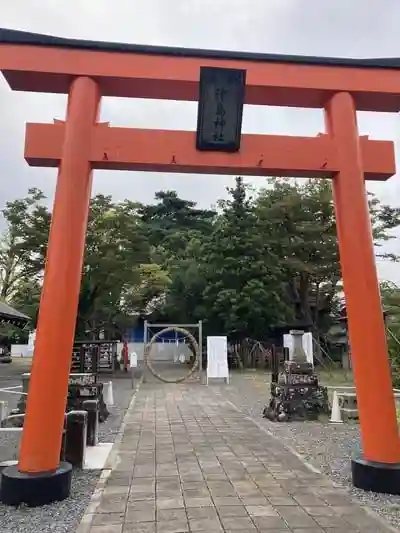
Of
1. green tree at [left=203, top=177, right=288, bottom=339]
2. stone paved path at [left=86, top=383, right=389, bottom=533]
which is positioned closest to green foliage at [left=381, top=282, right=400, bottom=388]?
stone paved path at [left=86, top=383, right=389, bottom=533]

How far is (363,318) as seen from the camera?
5113 mm

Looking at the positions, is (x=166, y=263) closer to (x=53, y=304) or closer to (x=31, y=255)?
(x=31, y=255)

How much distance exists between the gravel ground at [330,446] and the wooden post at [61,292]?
10.1 feet

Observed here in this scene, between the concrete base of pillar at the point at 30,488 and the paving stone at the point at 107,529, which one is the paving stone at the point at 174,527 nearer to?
the paving stone at the point at 107,529

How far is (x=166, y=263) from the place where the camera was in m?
32.0

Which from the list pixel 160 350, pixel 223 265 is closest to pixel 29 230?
pixel 223 265

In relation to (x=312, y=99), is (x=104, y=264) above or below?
above

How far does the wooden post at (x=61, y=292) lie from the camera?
4586mm

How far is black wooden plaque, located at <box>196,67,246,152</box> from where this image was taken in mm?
5401

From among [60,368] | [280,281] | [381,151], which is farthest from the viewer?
[280,281]

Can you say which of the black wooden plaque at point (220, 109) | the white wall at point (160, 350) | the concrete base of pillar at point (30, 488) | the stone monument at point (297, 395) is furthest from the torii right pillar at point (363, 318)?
the white wall at point (160, 350)

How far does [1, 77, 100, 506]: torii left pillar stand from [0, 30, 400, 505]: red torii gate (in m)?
0.01

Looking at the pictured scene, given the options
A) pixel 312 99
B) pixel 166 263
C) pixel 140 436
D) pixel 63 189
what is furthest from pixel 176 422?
pixel 166 263

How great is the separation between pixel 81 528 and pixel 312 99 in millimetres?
5215
